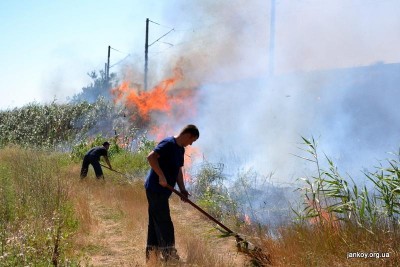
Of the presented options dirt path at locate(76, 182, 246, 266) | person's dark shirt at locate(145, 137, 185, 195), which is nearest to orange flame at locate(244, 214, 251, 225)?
dirt path at locate(76, 182, 246, 266)

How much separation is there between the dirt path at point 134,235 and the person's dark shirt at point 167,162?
908 mm

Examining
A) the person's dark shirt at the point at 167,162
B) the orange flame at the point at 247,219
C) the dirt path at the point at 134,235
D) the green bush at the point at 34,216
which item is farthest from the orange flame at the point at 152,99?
the person's dark shirt at the point at 167,162

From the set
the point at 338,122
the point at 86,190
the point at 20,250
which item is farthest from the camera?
the point at 338,122

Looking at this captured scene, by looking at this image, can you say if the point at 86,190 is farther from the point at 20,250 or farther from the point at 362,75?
the point at 362,75

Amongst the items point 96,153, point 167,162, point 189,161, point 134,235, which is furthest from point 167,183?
point 189,161

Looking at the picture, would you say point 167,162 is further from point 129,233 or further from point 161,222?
point 129,233

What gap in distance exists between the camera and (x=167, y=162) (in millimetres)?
4816

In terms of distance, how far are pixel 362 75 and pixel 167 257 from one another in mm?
11773

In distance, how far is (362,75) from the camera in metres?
14.1

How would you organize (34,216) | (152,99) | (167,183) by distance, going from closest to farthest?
(167,183) → (34,216) → (152,99)

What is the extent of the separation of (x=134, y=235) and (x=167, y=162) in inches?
71.5

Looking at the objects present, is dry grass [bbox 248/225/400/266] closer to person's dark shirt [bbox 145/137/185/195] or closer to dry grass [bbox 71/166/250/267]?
dry grass [bbox 71/166/250/267]

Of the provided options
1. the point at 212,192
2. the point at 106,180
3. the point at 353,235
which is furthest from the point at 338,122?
the point at 353,235

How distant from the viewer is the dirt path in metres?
4.93
